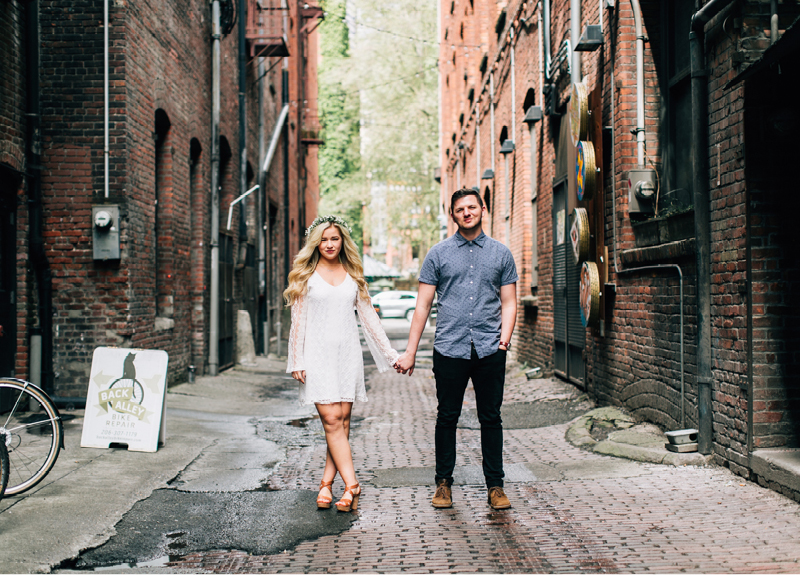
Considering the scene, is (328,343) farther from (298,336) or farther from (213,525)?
(213,525)

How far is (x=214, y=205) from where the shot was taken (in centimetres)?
1309

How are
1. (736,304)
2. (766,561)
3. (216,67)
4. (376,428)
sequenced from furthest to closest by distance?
(216,67)
(376,428)
(736,304)
(766,561)

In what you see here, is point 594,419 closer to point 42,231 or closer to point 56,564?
point 56,564

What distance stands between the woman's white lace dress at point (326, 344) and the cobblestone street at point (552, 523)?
A: 0.76 meters

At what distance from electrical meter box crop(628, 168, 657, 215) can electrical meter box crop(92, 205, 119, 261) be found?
545 cm

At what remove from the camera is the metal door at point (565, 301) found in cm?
977

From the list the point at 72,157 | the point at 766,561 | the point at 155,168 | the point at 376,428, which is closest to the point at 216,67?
the point at 155,168

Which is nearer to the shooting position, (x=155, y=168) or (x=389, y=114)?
(x=155, y=168)

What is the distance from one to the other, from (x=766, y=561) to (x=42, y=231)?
7.70m

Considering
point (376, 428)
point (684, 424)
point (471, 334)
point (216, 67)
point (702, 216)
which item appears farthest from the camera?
point (216, 67)

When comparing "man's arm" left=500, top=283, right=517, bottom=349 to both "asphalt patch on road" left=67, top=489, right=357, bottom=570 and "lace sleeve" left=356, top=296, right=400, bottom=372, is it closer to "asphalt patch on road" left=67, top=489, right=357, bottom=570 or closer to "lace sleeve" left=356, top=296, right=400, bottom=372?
"lace sleeve" left=356, top=296, right=400, bottom=372

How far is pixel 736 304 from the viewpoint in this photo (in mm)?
5328

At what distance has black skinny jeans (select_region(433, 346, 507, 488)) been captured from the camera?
15.5ft

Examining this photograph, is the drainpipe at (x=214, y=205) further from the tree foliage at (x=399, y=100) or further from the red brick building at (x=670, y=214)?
the tree foliage at (x=399, y=100)
